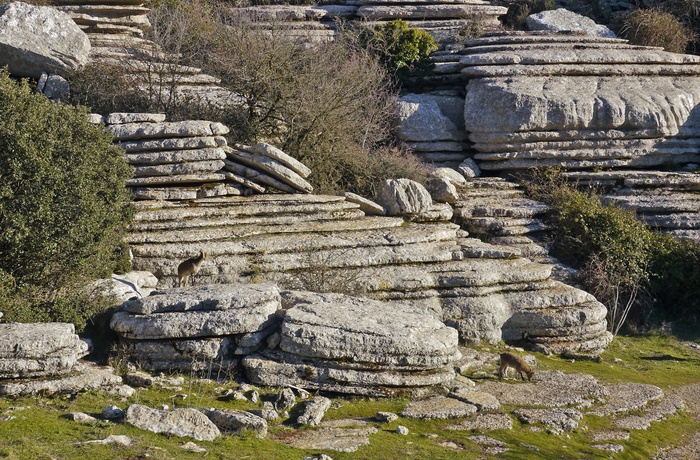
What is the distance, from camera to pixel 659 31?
133 ft

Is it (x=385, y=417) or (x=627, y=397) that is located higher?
(x=627, y=397)

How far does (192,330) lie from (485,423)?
505 cm

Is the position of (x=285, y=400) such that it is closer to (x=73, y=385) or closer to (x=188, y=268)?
(x=73, y=385)

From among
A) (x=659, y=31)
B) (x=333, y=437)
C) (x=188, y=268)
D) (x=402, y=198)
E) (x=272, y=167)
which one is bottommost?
(x=333, y=437)

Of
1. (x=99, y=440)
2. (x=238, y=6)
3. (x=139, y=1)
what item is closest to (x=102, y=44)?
(x=139, y=1)

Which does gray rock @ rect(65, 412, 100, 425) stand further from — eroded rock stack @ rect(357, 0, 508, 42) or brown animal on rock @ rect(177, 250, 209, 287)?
eroded rock stack @ rect(357, 0, 508, 42)

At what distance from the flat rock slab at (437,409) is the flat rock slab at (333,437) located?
3.95 feet

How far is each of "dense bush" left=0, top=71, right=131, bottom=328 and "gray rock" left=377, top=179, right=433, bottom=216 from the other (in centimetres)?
867

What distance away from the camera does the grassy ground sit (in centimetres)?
1105

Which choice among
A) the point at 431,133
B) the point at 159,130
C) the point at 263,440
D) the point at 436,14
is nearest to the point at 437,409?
the point at 263,440

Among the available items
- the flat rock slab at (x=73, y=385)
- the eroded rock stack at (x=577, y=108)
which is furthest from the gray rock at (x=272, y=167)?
the eroded rock stack at (x=577, y=108)

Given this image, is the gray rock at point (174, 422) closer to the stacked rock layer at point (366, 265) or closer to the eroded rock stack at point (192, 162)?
the stacked rock layer at point (366, 265)

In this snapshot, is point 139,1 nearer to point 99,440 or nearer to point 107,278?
point 107,278

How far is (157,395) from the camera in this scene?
14.0 meters
